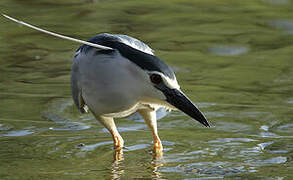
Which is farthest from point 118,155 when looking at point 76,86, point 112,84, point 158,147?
point 112,84

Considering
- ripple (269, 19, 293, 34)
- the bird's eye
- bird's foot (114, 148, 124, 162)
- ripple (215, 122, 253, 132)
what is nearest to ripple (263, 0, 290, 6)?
ripple (269, 19, 293, 34)

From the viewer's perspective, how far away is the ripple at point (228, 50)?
901 centimetres

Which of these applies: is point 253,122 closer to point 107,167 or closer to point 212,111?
point 212,111

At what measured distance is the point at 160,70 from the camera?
4.96 m

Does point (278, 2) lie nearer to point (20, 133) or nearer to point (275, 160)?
point (20, 133)

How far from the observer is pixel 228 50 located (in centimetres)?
912

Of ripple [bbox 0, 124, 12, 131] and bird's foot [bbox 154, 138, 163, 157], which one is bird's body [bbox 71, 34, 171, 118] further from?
ripple [bbox 0, 124, 12, 131]

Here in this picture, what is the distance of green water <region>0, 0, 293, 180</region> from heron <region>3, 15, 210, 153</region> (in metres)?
0.42

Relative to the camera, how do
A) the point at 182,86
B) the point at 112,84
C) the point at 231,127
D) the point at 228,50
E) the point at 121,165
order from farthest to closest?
the point at 228,50
the point at 182,86
the point at 231,127
the point at 121,165
the point at 112,84

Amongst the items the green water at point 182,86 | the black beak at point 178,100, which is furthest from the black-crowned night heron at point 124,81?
the green water at point 182,86

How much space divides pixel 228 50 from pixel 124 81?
4211 millimetres

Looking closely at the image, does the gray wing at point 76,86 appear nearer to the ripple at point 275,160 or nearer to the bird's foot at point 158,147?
the bird's foot at point 158,147

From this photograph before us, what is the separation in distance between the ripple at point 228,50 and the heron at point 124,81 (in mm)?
3539

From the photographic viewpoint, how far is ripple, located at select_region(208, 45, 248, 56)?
901 cm
